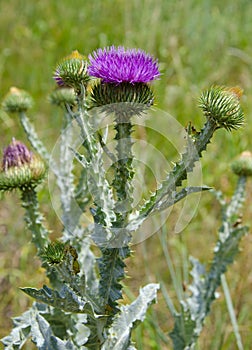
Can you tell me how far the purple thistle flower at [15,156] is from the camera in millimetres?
2311

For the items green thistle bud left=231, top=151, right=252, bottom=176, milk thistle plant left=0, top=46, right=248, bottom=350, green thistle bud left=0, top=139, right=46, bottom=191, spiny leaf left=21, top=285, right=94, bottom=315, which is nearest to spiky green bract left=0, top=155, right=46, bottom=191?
green thistle bud left=0, top=139, right=46, bottom=191

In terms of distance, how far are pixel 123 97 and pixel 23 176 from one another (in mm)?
763

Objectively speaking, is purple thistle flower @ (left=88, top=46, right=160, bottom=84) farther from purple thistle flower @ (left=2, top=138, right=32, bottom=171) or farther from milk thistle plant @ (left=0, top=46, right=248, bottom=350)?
purple thistle flower @ (left=2, top=138, right=32, bottom=171)

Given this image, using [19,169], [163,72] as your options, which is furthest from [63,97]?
[163,72]

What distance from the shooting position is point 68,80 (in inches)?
67.7

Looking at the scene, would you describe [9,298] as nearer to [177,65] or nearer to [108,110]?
[108,110]

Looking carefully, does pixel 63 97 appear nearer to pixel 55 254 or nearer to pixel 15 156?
pixel 15 156

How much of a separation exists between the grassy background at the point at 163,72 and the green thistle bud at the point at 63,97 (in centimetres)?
77

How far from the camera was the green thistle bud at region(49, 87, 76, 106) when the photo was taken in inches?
117

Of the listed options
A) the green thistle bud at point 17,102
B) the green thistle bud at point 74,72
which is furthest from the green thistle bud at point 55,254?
the green thistle bud at point 17,102

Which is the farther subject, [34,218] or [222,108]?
[34,218]

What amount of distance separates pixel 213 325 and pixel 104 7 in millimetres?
3876

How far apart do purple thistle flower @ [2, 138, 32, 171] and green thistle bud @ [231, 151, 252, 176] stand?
112cm

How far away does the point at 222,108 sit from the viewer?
1706mm
